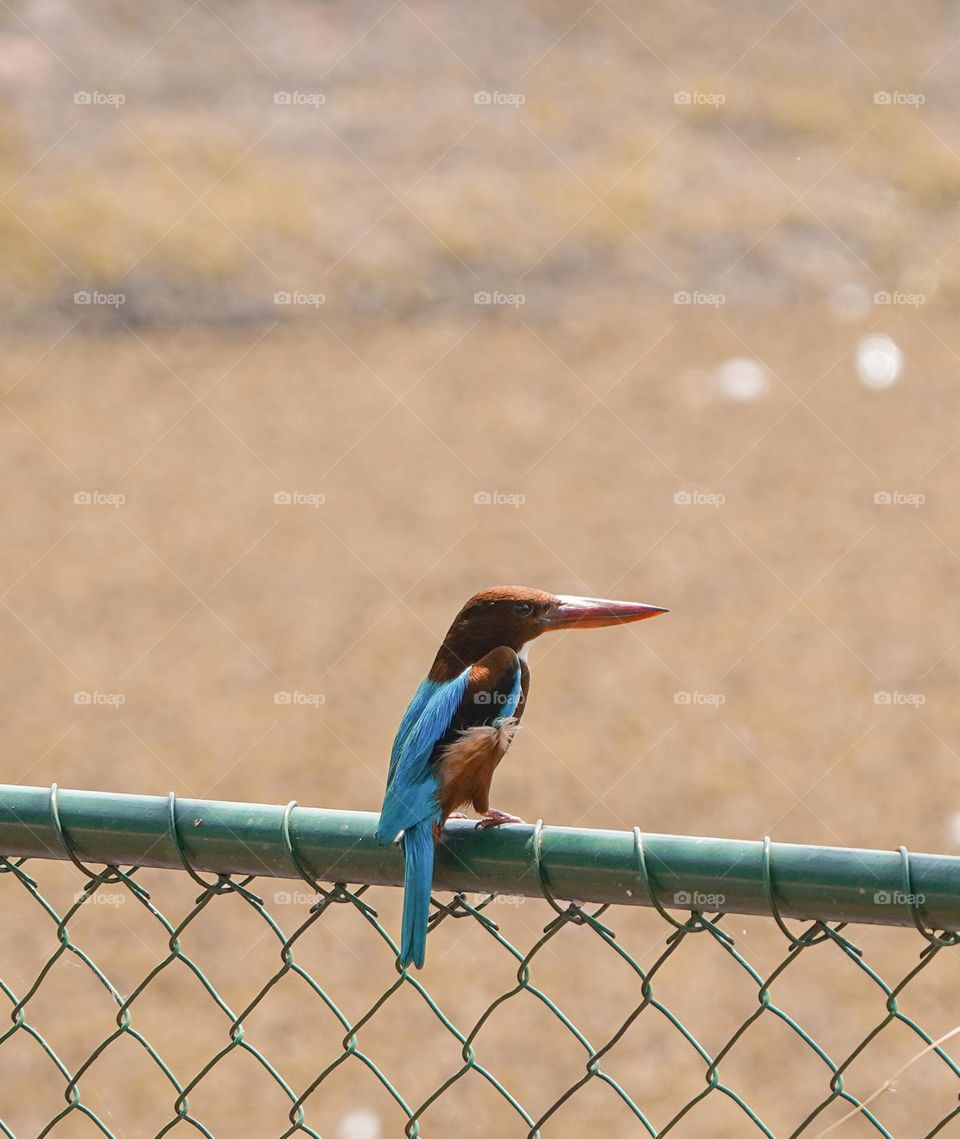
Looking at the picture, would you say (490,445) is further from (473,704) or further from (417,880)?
(417,880)

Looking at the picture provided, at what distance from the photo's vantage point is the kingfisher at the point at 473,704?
1999 mm

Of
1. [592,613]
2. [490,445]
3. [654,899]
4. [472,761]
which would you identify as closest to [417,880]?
[654,899]

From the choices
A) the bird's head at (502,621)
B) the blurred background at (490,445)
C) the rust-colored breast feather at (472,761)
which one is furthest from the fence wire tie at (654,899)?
the blurred background at (490,445)

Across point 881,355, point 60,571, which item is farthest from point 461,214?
point 60,571

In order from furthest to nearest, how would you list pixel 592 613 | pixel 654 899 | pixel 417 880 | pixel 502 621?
pixel 502 621 → pixel 592 613 → pixel 417 880 → pixel 654 899

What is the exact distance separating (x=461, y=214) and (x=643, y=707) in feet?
20.3

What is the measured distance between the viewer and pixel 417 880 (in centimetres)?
158

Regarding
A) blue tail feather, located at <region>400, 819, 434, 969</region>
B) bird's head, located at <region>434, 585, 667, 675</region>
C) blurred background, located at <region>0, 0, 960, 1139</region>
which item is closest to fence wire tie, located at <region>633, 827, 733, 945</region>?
blue tail feather, located at <region>400, 819, 434, 969</region>

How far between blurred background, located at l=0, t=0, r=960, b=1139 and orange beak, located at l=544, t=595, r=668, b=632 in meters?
1.66

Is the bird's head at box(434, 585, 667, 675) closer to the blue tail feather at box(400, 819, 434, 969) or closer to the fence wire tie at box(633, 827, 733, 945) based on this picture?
the blue tail feather at box(400, 819, 434, 969)

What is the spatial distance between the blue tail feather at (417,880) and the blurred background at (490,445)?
200 centimetres

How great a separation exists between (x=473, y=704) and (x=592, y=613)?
0.82ft

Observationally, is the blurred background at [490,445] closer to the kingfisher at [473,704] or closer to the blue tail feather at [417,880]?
the kingfisher at [473,704]

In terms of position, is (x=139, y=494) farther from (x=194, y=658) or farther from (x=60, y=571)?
(x=194, y=658)
